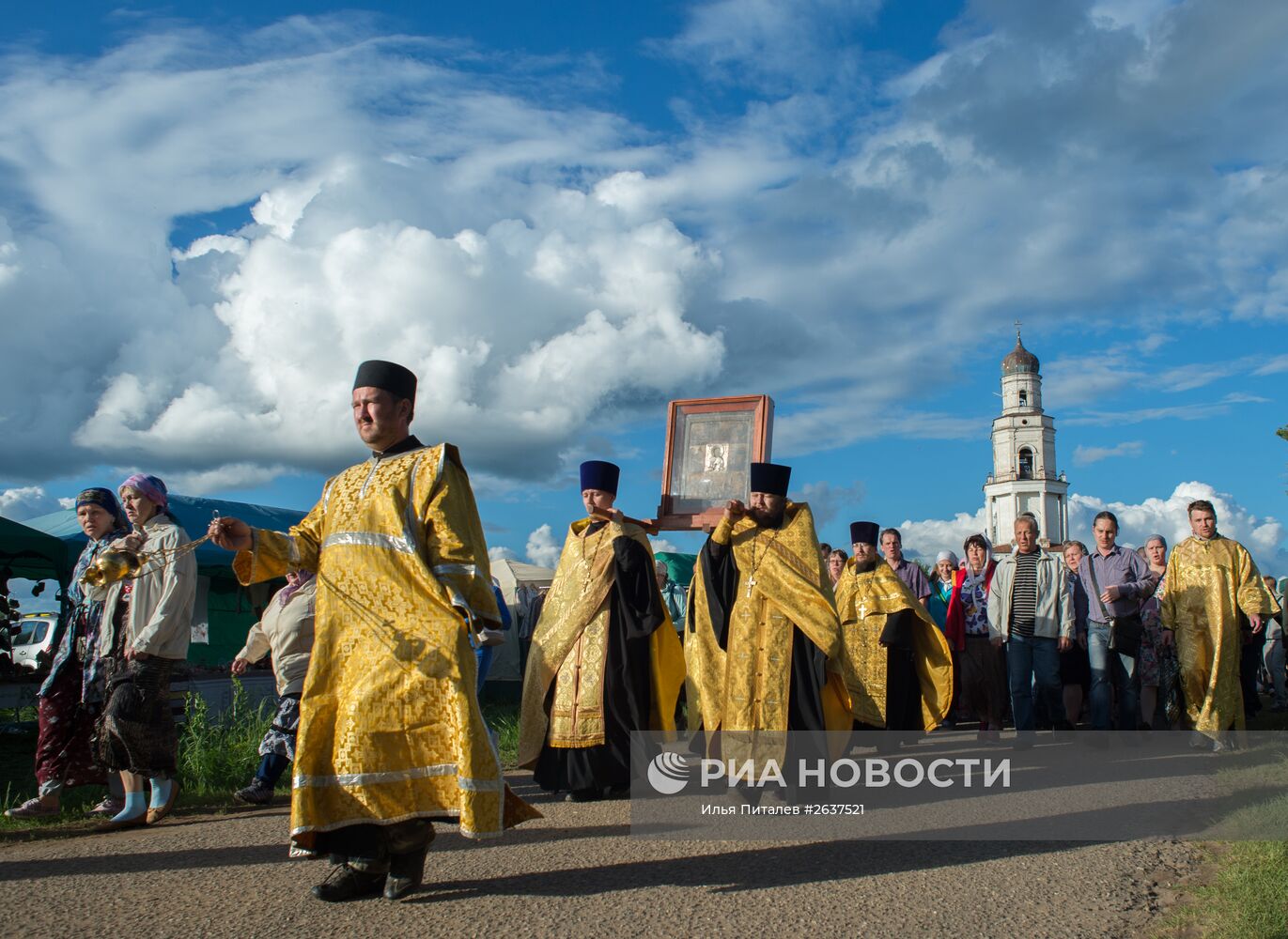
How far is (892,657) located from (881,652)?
0.48ft

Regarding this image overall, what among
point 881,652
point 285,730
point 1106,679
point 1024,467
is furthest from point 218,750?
point 1024,467

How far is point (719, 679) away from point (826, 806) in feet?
3.48

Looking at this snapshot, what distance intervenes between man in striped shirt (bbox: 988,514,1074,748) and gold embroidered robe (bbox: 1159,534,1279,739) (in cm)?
100

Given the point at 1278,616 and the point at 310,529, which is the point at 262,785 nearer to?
the point at 310,529

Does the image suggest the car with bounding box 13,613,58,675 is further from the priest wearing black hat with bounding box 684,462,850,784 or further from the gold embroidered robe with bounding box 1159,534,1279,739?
the gold embroidered robe with bounding box 1159,534,1279,739

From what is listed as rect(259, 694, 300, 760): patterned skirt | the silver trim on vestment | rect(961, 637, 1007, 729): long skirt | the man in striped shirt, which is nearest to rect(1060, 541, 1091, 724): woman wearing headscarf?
the man in striped shirt

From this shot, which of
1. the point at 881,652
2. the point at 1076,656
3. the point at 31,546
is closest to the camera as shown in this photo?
Result: the point at 881,652

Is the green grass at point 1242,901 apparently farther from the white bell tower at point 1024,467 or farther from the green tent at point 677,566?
the white bell tower at point 1024,467

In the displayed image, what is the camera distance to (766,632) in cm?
664

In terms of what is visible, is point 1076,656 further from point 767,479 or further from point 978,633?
point 767,479

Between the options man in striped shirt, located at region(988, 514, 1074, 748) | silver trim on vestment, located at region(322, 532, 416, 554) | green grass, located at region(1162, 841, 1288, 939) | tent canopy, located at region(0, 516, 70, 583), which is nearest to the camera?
green grass, located at region(1162, 841, 1288, 939)

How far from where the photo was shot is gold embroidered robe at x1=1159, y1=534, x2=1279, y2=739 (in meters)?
9.09

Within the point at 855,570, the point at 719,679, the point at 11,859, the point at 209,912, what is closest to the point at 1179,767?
the point at 855,570

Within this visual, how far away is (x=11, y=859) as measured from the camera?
518cm
